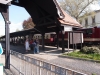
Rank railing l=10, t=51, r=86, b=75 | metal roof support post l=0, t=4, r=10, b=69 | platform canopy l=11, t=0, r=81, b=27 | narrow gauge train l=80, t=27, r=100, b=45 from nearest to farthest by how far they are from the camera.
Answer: railing l=10, t=51, r=86, b=75
metal roof support post l=0, t=4, r=10, b=69
platform canopy l=11, t=0, r=81, b=27
narrow gauge train l=80, t=27, r=100, b=45

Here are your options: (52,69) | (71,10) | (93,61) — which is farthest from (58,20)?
(71,10)

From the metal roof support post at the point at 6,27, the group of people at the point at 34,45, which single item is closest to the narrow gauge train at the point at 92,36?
the group of people at the point at 34,45

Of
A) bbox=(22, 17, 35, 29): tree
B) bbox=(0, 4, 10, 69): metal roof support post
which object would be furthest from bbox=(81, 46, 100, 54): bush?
bbox=(22, 17, 35, 29): tree

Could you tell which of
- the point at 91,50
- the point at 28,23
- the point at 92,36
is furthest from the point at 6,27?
→ the point at 28,23

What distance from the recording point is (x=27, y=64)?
5891 mm

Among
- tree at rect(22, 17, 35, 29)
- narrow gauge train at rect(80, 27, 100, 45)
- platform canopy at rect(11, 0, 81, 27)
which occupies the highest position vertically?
tree at rect(22, 17, 35, 29)

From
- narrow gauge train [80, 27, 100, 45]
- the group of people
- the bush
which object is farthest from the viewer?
narrow gauge train [80, 27, 100, 45]

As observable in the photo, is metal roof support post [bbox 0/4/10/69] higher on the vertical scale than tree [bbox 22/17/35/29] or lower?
lower

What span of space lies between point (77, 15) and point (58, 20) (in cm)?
2570

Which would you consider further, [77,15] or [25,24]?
[25,24]

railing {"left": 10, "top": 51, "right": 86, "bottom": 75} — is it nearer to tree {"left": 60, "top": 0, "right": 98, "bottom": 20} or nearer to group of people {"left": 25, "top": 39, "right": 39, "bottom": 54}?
group of people {"left": 25, "top": 39, "right": 39, "bottom": 54}

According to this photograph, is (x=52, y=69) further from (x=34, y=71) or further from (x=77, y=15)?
(x=77, y=15)

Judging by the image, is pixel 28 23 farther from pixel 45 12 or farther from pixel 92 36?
pixel 45 12

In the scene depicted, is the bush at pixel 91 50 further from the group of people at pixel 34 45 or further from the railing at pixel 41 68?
the railing at pixel 41 68
